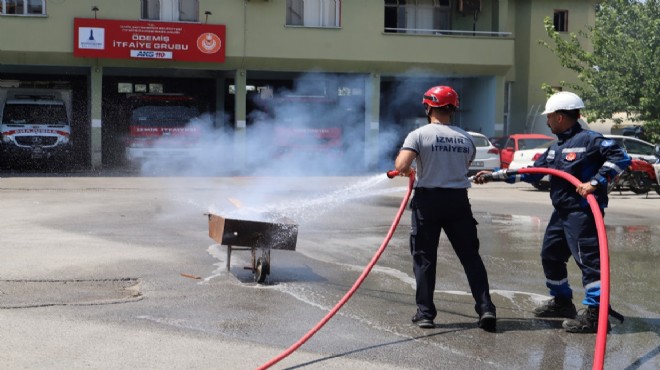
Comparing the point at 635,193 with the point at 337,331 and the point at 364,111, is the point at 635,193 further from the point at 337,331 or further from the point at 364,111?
the point at 337,331

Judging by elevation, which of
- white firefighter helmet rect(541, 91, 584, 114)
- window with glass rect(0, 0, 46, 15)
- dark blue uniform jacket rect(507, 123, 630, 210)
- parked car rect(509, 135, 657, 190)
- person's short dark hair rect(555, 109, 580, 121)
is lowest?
parked car rect(509, 135, 657, 190)

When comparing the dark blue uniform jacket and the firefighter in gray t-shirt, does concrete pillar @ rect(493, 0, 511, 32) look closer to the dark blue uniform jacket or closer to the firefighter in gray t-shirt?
the dark blue uniform jacket

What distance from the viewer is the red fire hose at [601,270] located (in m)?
4.91

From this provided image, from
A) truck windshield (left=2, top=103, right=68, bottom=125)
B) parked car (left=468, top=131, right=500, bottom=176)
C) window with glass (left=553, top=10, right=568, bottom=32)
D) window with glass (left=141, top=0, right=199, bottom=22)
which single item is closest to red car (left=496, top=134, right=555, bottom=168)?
parked car (left=468, top=131, right=500, bottom=176)

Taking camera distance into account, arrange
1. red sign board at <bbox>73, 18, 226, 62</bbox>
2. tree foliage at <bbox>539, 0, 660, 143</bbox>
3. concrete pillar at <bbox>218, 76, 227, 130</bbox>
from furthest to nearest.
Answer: concrete pillar at <bbox>218, 76, 227, 130</bbox> < red sign board at <bbox>73, 18, 226, 62</bbox> < tree foliage at <bbox>539, 0, 660, 143</bbox>

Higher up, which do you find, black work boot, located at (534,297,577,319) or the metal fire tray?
the metal fire tray

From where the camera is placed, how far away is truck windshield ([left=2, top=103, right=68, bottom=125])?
26.0 metres

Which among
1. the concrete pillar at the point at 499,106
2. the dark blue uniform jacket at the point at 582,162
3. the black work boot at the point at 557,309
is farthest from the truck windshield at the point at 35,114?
the dark blue uniform jacket at the point at 582,162

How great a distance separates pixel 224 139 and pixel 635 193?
15.2 meters

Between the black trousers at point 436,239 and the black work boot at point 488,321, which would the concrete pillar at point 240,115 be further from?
the black work boot at point 488,321

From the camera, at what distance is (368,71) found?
29.6 metres

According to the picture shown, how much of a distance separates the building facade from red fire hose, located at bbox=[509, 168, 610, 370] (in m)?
16.8

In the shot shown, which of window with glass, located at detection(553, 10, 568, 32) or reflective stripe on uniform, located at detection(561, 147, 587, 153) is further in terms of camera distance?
window with glass, located at detection(553, 10, 568, 32)

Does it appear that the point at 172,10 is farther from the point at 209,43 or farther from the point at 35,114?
the point at 35,114
